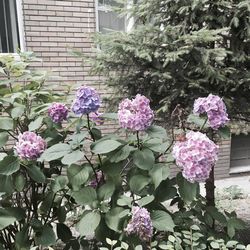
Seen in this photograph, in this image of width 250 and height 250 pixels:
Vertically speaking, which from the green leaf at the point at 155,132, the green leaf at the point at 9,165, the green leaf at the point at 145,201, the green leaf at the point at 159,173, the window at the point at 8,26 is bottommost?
the green leaf at the point at 145,201

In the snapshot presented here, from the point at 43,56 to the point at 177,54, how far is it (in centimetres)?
319

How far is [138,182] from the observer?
1.89 meters

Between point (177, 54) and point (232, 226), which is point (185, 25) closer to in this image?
point (177, 54)

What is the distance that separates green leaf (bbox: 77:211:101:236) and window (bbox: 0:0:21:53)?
13.4 ft

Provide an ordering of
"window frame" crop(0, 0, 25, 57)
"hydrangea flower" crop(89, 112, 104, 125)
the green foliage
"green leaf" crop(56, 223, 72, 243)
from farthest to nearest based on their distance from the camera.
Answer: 1. "window frame" crop(0, 0, 25, 57)
2. the green foliage
3. "green leaf" crop(56, 223, 72, 243)
4. "hydrangea flower" crop(89, 112, 104, 125)

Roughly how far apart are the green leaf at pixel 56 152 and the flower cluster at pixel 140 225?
473mm

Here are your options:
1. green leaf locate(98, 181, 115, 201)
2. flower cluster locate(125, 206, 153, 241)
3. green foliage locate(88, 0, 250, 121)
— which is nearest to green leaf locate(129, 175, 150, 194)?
green leaf locate(98, 181, 115, 201)

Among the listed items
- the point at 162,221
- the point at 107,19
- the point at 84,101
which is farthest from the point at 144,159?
the point at 107,19

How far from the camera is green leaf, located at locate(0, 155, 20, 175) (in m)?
1.84

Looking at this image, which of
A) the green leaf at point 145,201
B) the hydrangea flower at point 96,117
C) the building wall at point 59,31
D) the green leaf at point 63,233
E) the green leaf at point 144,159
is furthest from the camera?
the building wall at point 59,31

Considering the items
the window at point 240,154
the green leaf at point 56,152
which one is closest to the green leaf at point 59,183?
the green leaf at point 56,152

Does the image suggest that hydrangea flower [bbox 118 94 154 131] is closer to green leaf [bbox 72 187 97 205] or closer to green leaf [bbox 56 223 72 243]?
green leaf [bbox 72 187 97 205]

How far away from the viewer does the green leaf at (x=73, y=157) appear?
1787mm

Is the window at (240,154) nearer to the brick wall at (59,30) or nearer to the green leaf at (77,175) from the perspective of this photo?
the brick wall at (59,30)
